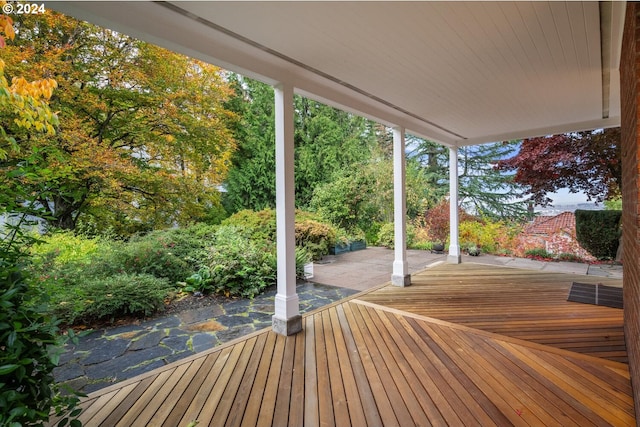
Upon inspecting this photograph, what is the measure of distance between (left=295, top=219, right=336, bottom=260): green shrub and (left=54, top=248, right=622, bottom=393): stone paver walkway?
1.35m

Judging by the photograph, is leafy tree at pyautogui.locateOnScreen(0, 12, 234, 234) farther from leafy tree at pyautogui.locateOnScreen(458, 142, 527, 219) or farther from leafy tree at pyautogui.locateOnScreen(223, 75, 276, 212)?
leafy tree at pyautogui.locateOnScreen(458, 142, 527, 219)

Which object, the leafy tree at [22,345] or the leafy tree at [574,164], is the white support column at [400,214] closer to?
the leafy tree at [22,345]

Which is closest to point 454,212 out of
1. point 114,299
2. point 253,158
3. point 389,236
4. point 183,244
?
point 389,236

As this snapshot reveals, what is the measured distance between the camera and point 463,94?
3590 mm

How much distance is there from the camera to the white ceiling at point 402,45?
78.0 inches

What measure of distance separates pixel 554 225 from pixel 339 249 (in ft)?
18.2

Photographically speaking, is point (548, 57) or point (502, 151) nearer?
point (548, 57)

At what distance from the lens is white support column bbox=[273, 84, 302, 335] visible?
9.51 feet

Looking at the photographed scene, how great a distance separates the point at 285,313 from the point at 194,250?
2.63 meters

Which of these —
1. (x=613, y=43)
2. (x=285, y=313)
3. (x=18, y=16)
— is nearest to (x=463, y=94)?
(x=613, y=43)

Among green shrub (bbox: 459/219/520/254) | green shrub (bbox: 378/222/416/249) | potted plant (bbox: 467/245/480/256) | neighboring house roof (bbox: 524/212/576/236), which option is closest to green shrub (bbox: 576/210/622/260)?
neighboring house roof (bbox: 524/212/576/236)

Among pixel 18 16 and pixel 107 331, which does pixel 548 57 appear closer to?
pixel 107 331

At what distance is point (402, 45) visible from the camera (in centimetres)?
244

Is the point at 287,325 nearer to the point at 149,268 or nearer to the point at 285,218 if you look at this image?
the point at 285,218
